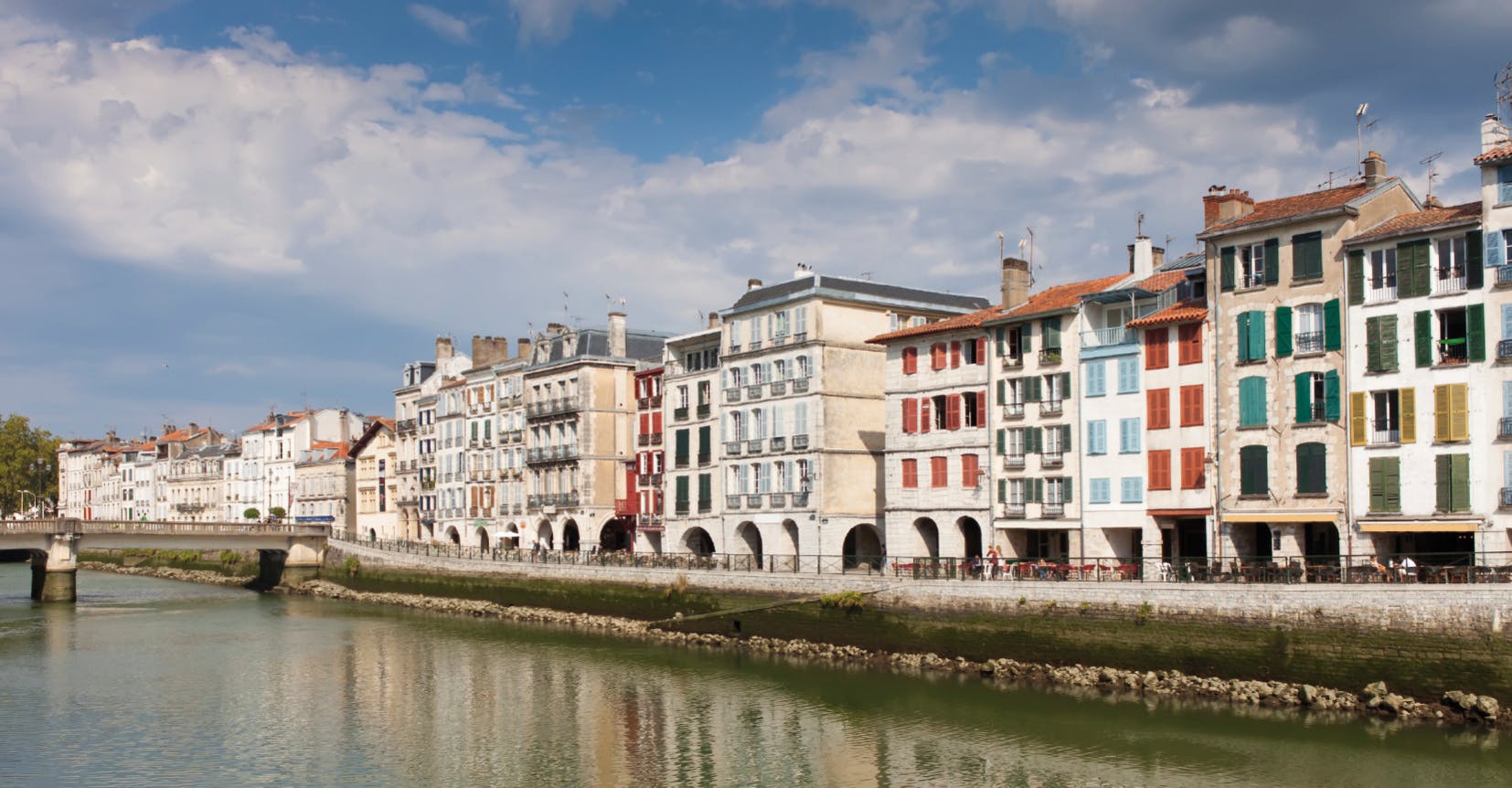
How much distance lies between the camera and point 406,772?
3259cm

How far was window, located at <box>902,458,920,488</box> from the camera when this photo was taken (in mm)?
56406

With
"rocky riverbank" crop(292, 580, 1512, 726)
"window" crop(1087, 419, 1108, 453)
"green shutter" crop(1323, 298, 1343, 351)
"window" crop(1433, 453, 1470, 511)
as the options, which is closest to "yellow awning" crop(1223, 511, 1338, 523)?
"window" crop(1433, 453, 1470, 511)

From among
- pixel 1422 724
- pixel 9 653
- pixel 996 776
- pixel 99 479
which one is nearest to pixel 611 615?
pixel 9 653

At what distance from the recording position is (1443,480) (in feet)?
130

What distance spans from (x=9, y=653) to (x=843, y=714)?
3451cm

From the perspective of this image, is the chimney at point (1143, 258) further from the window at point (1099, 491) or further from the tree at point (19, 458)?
the tree at point (19, 458)

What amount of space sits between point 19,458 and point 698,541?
300 ft

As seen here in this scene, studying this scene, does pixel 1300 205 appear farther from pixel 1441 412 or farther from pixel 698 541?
pixel 698 541

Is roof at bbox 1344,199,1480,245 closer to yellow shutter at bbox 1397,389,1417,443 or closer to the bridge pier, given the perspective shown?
yellow shutter at bbox 1397,389,1417,443

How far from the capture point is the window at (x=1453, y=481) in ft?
128

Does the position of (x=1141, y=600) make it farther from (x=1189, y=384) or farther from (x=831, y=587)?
(x=831, y=587)

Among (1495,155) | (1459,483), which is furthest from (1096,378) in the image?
(1495,155)

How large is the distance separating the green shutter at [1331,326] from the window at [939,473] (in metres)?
16.6

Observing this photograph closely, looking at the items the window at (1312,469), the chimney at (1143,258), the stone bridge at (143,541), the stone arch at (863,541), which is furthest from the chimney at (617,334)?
the window at (1312,469)
